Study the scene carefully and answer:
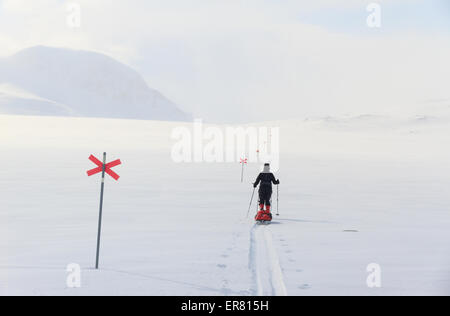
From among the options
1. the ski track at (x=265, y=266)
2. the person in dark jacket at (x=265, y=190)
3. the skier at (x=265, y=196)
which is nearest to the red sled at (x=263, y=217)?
the skier at (x=265, y=196)

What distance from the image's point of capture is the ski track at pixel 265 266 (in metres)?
5.94

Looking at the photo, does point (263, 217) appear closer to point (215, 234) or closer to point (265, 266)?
point (215, 234)

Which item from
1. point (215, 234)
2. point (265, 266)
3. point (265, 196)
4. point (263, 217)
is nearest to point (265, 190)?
point (265, 196)

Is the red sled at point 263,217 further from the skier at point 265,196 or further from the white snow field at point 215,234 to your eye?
the white snow field at point 215,234

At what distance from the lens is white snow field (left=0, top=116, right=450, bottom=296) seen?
244 inches

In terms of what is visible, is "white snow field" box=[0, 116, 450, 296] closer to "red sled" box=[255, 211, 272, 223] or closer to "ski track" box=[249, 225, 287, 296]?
"ski track" box=[249, 225, 287, 296]

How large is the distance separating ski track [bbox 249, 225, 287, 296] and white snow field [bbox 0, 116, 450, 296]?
0.05 ft

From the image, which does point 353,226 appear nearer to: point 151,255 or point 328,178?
point 151,255

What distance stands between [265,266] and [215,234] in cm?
234

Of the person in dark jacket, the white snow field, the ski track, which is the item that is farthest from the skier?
the ski track

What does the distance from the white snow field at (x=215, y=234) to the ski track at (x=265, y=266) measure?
0.02m

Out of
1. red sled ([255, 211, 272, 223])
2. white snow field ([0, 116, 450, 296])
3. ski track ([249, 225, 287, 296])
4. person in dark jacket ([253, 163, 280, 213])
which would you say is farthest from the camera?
person in dark jacket ([253, 163, 280, 213])

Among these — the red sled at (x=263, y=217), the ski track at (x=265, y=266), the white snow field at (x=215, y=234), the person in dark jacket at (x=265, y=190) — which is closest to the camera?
the ski track at (x=265, y=266)
